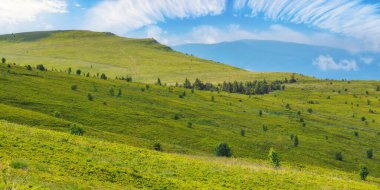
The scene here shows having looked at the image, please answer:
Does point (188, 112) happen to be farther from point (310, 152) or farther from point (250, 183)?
point (250, 183)

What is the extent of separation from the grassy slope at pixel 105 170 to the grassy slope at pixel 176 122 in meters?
27.6

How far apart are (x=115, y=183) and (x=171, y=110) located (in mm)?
85826

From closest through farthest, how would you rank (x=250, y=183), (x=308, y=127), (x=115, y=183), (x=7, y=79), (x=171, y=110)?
(x=115, y=183) < (x=250, y=183) < (x=7, y=79) < (x=171, y=110) < (x=308, y=127)

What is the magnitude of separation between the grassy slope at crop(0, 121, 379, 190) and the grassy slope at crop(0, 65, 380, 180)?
27551mm

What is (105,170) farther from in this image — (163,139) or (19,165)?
(163,139)

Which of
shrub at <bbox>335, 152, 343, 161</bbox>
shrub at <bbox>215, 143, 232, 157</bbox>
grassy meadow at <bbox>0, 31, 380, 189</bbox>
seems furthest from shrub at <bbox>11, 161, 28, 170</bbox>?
shrub at <bbox>335, 152, 343, 161</bbox>

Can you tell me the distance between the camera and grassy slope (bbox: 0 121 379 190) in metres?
21.8

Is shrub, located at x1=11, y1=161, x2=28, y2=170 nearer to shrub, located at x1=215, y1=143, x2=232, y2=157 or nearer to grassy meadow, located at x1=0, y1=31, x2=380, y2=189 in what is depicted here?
grassy meadow, located at x1=0, y1=31, x2=380, y2=189

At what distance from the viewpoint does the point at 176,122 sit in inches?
3814

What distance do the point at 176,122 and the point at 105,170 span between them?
69735mm

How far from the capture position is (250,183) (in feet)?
105

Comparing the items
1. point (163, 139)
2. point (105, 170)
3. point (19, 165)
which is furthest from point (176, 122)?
point (19, 165)

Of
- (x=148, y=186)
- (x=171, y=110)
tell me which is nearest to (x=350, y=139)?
(x=171, y=110)

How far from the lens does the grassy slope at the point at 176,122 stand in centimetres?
7656
